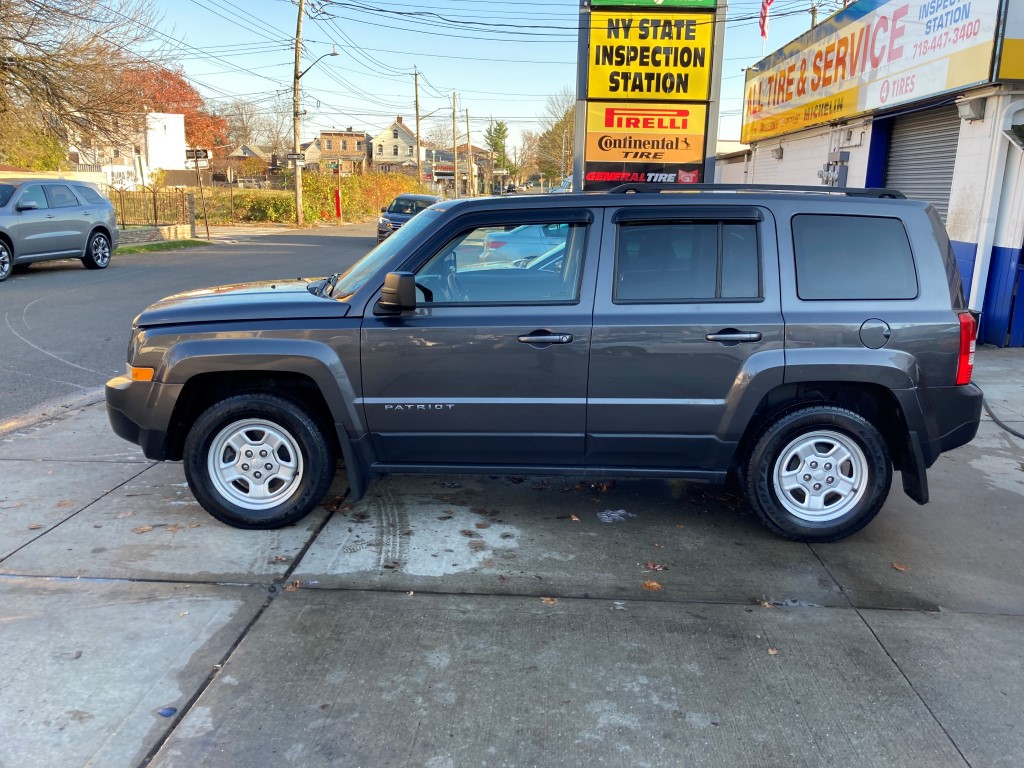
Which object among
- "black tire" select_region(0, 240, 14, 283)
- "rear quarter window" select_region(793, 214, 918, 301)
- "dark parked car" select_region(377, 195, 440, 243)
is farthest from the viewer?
"dark parked car" select_region(377, 195, 440, 243)

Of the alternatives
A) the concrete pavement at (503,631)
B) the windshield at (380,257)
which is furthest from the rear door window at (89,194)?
the windshield at (380,257)

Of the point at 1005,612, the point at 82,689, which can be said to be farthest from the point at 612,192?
the point at 82,689

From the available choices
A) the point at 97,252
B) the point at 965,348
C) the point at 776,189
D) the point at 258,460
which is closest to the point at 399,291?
the point at 258,460

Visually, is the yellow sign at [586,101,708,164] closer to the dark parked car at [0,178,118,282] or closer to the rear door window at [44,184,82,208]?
the dark parked car at [0,178,118,282]

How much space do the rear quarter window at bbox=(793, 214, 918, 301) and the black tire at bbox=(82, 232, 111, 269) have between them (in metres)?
15.9

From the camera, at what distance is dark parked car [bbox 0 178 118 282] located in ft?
47.9

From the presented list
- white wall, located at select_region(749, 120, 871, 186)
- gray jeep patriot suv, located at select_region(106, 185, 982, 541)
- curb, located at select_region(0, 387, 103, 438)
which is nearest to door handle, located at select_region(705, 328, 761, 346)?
gray jeep patriot suv, located at select_region(106, 185, 982, 541)

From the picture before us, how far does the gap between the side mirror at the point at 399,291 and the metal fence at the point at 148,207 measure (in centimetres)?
2569

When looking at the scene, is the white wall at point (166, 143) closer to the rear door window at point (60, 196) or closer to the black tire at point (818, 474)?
the rear door window at point (60, 196)

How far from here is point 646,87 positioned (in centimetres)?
1131

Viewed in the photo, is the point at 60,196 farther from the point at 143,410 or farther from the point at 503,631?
the point at 503,631

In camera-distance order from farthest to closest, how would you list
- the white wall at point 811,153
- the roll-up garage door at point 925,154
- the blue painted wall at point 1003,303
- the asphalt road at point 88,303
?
the white wall at point 811,153 → the roll-up garage door at point 925,154 → the blue painted wall at point 1003,303 → the asphalt road at point 88,303

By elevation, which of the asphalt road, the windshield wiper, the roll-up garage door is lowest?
the asphalt road

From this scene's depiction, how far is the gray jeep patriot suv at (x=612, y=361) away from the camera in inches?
169
